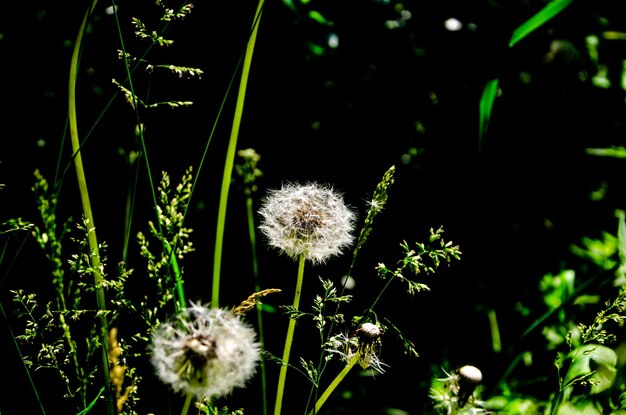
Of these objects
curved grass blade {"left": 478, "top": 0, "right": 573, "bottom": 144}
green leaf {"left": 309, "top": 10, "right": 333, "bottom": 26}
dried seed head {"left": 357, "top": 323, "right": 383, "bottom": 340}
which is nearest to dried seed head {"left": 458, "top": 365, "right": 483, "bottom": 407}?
dried seed head {"left": 357, "top": 323, "right": 383, "bottom": 340}

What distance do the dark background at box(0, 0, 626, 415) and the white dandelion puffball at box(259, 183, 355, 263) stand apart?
507 mm

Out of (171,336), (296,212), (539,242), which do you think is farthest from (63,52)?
(539,242)

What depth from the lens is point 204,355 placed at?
1.74 ft

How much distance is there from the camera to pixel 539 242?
1.52m

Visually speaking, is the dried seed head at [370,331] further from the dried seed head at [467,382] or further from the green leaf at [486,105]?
the green leaf at [486,105]

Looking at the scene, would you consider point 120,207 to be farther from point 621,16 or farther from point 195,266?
point 621,16

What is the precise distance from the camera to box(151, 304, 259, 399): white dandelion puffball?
0.52 m

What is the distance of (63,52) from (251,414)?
40.4 inches

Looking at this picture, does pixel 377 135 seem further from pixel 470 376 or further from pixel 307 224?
pixel 470 376

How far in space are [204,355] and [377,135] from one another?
1030mm

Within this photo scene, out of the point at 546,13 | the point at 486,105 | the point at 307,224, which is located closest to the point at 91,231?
the point at 307,224

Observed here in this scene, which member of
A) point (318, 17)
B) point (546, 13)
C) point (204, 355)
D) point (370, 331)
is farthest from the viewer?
point (318, 17)

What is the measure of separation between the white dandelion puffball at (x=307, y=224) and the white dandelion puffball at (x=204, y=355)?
244mm

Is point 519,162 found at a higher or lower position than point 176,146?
lower
